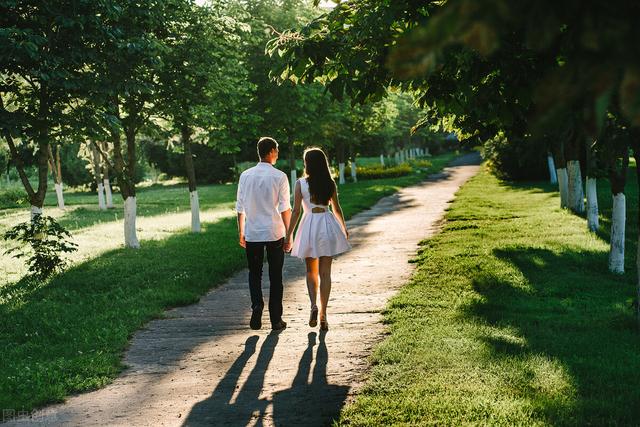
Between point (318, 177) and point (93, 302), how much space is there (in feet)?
14.0

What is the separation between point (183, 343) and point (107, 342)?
0.88m

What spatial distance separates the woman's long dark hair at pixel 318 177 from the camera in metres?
7.15

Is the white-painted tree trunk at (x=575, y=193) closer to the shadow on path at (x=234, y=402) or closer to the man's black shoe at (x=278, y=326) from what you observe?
the man's black shoe at (x=278, y=326)

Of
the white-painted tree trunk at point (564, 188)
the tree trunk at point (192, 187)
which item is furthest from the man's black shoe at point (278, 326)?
the white-painted tree trunk at point (564, 188)

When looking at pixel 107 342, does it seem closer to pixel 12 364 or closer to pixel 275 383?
pixel 12 364

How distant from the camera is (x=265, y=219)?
738cm

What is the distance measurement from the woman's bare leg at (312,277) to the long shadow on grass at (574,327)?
186 cm

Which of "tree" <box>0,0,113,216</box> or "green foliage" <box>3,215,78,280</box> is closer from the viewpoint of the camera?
"tree" <box>0,0,113,216</box>

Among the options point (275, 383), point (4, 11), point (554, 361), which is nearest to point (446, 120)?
point (554, 361)

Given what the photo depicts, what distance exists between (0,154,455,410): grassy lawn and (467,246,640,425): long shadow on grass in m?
4.04

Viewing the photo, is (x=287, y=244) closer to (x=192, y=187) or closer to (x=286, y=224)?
(x=286, y=224)

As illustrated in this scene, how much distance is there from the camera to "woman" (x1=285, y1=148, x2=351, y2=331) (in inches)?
282

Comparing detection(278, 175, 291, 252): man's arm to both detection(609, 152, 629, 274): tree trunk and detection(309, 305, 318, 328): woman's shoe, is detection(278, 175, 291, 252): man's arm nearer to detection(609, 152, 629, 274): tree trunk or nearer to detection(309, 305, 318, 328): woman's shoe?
detection(309, 305, 318, 328): woman's shoe

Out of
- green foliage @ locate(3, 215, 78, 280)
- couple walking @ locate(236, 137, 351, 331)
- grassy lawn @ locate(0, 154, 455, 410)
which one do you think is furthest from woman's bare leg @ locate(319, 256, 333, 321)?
green foliage @ locate(3, 215, 78, 280)
